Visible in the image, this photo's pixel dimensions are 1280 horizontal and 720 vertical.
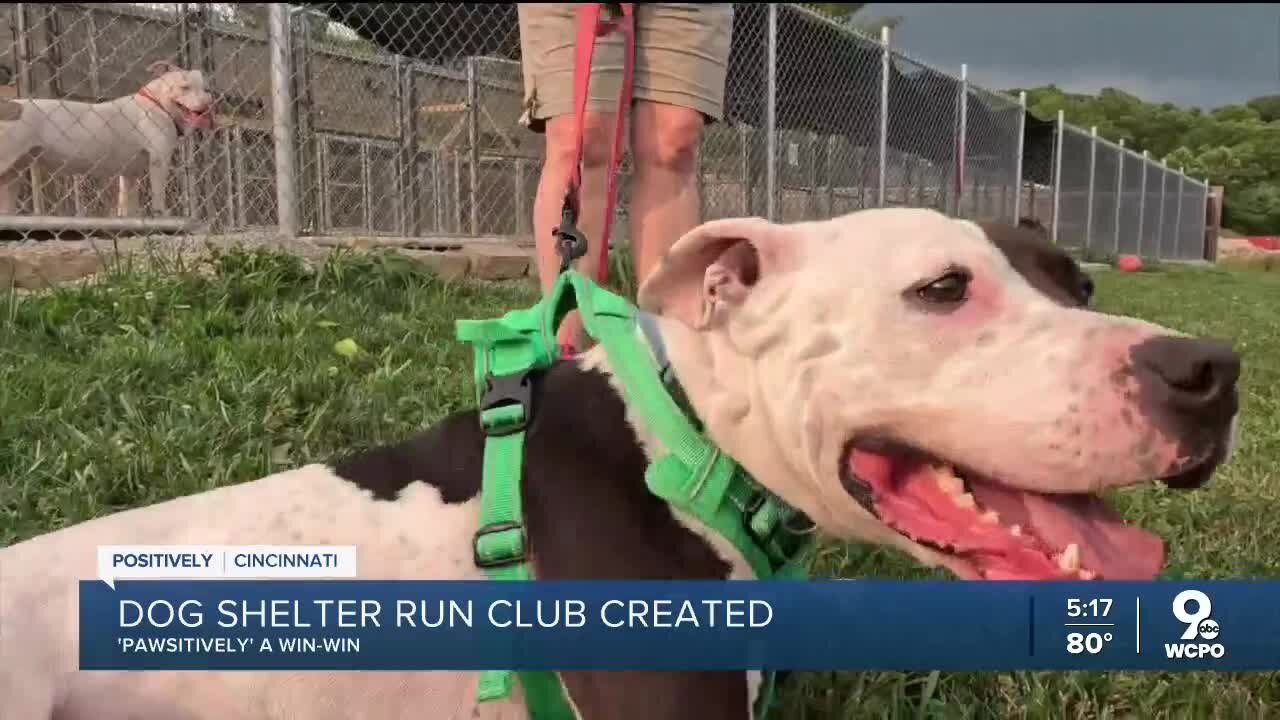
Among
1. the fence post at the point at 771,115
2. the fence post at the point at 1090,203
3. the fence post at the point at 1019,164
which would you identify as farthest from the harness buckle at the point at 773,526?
the fence post at the point at 1090,203

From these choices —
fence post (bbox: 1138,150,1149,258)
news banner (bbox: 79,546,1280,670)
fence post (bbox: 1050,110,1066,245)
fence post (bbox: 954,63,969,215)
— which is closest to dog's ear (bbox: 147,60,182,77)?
news banner (bbox: 79,546,1280,670)

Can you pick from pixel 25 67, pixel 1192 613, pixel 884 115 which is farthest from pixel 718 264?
pixel 884 115

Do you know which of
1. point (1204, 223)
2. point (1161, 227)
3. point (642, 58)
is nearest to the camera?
point (642, 58)

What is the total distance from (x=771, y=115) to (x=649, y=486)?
22.3ft

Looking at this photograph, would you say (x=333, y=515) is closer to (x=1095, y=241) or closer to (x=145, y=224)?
(x=145, y=224)

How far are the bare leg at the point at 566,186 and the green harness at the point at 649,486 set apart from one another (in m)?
1.42

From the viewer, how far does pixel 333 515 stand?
1770mm

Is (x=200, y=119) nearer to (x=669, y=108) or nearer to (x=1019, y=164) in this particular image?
(x=669, y=108)

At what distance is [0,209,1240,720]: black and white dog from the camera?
4.71 feet

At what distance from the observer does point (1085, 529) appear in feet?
4.93

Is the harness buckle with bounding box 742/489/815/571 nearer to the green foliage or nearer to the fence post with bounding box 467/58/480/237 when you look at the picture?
the green foliage

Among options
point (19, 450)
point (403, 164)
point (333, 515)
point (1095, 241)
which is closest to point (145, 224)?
point (403, 164)

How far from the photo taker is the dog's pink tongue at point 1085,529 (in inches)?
58.6

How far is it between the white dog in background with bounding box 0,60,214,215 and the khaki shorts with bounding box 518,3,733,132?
358cm
